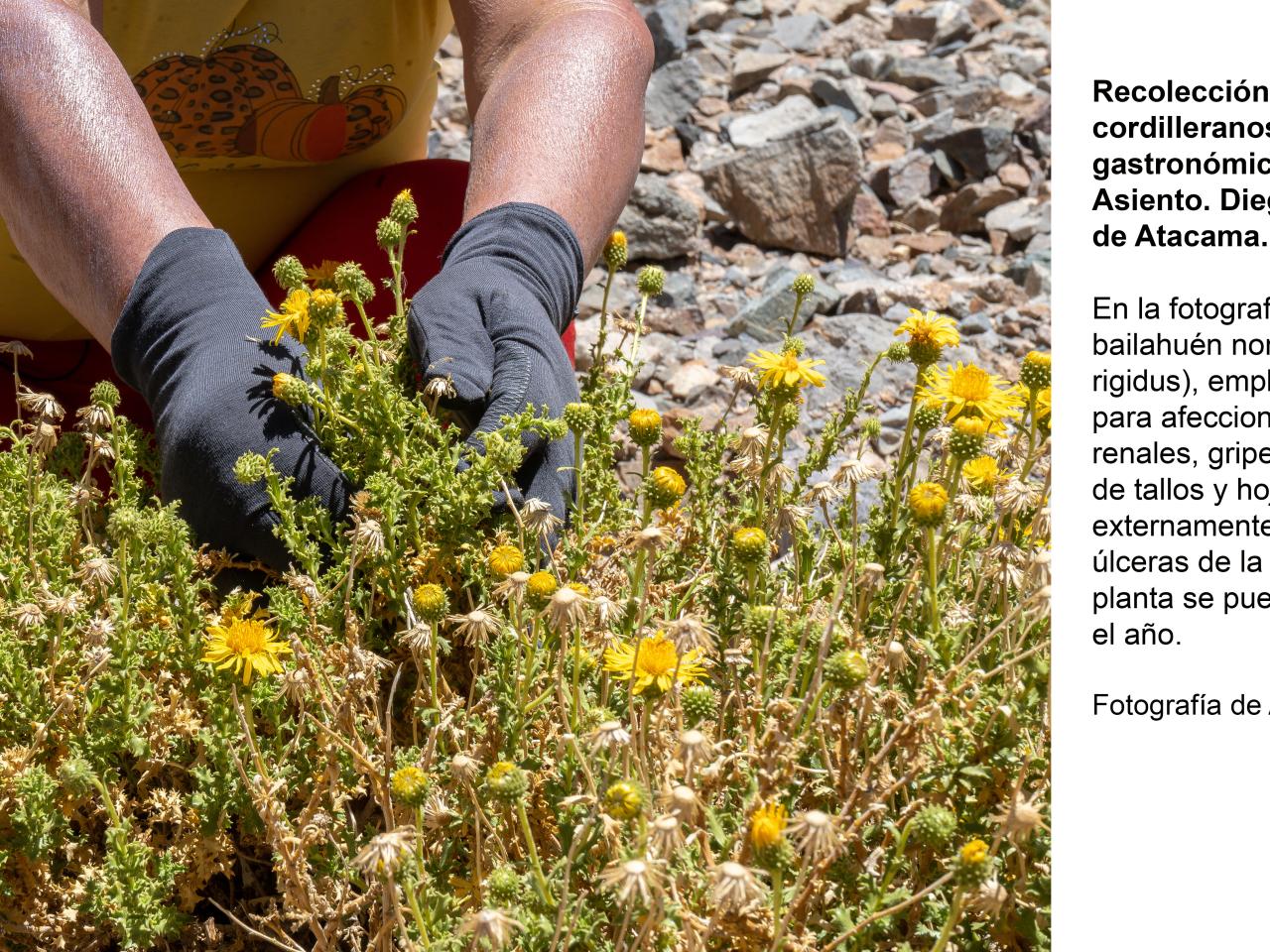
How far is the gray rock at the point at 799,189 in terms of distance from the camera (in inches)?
173

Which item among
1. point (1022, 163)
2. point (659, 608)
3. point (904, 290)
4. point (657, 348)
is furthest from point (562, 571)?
point (1022, 163)

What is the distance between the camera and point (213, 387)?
6.24 feet

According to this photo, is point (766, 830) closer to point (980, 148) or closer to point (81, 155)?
point (81, 155)

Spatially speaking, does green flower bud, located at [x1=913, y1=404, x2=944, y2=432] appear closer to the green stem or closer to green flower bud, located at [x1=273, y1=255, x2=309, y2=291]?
the green stem

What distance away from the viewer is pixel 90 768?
5.00ft

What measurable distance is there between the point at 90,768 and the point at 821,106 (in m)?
4.40

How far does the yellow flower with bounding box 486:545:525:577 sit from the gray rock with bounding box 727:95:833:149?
3.34m

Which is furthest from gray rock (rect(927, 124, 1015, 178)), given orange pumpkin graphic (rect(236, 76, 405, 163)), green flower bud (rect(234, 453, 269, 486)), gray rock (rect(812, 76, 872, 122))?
green flower bud (rect(234, 453, 269, 486))

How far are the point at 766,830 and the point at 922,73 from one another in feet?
15.9

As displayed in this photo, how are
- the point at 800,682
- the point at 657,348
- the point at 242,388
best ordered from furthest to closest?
the point at 657,348 → the point at 242,388 → the point at 800,682

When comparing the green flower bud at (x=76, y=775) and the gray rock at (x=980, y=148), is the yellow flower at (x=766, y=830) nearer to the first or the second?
the green flower bud at (x=76, y=775)

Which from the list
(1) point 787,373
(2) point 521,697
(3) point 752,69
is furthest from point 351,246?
(3) point 752,69

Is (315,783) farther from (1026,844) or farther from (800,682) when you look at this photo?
(1026,844)

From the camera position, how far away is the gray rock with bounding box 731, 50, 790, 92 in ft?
18.1
